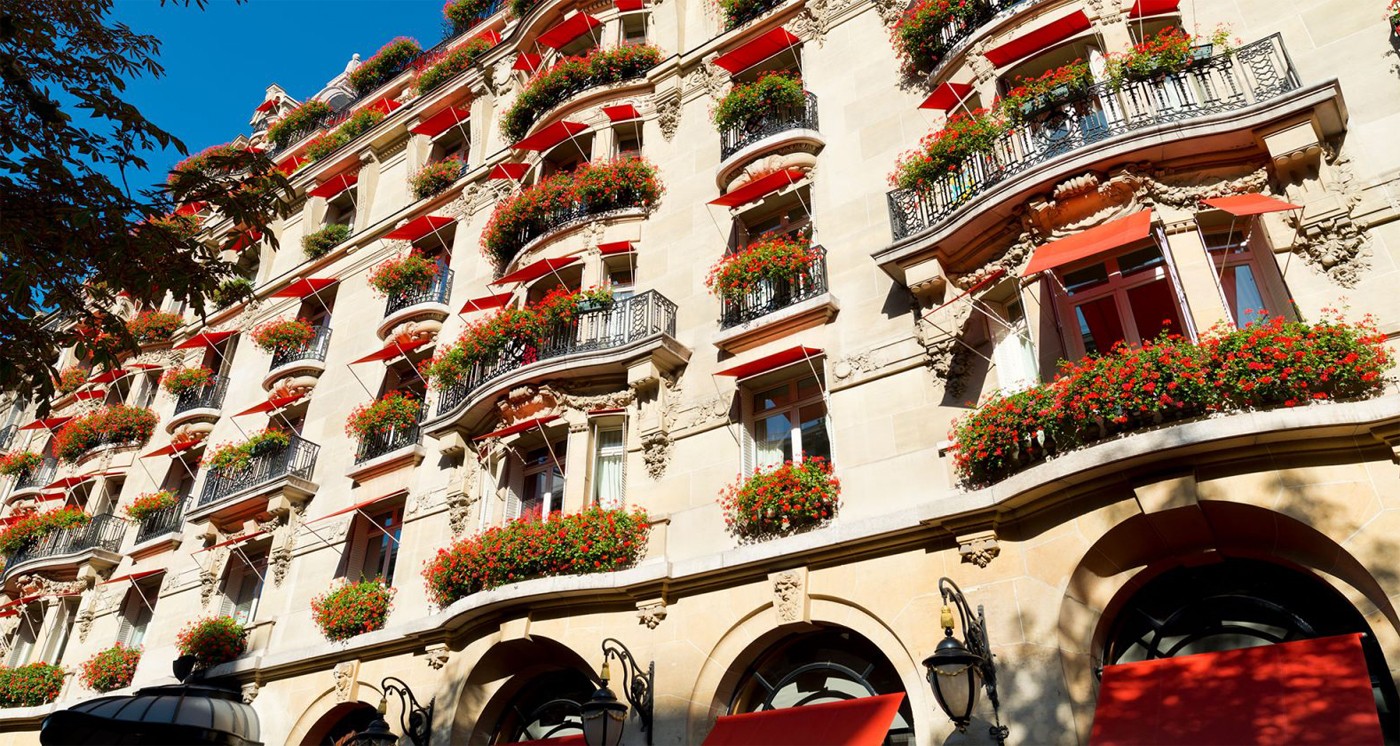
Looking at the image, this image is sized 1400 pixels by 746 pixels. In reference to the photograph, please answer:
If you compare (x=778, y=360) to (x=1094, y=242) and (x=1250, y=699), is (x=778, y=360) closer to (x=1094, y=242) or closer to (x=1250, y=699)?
(x=1094, y=242)

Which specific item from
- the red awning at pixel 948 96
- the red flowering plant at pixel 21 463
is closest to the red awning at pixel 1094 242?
the red awning at pixel 948 96

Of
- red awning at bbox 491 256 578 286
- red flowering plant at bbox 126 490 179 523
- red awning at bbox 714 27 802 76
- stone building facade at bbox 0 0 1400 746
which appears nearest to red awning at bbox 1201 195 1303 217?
stone building facade at bbox 0 0 1400 746

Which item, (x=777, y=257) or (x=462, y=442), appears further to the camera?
(x=462, y=442)

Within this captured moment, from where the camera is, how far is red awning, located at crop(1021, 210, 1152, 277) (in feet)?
34.8

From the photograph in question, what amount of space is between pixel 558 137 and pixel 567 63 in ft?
7.49

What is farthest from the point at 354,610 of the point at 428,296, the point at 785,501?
the point at 785,501

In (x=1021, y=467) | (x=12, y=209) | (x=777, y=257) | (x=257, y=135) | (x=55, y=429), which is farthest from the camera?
(x=257, y=135)

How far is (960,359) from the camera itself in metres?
12.6

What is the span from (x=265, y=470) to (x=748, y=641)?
13.7m

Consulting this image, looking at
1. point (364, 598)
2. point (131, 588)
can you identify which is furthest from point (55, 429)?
point (364, 598)

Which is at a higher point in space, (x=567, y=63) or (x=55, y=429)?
(x=567, y=63)

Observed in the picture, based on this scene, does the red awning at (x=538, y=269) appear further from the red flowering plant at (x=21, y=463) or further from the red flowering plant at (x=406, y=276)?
the red flowering plant at (x=21, y=463)

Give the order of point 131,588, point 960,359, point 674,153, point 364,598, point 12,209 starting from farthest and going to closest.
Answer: point 131,588 → point 674,153 → point 364,598 → point 960,359 → point 12,209

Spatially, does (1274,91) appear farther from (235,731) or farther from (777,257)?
(235,731)
